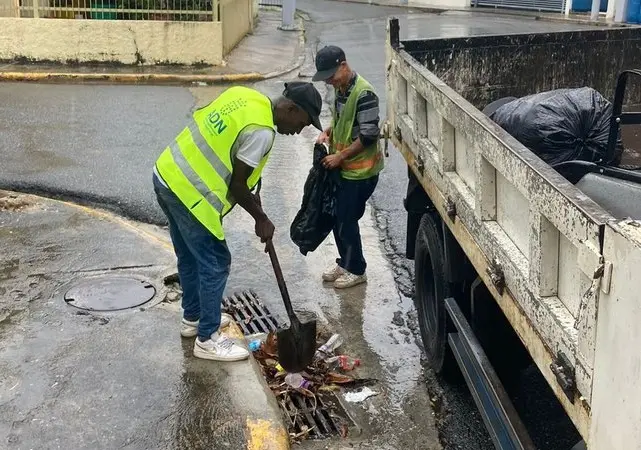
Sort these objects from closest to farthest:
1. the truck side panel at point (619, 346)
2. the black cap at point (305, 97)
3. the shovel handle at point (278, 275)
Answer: the truck side panel at point (619, 346)
the black cap at point (305, 97)
the shovel handle at point (278, 275)

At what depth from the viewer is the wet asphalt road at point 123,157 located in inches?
168

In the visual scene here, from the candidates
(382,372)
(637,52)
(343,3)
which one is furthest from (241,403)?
(343,3)

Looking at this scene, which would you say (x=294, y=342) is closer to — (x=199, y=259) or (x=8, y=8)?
(x=199, y=259)

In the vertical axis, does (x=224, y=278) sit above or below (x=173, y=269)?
above

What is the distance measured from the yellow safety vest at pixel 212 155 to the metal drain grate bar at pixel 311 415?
3.17 ft

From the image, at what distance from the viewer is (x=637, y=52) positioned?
5.82 meters

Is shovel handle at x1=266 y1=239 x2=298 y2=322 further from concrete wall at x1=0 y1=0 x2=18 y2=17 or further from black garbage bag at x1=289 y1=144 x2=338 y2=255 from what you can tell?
concrete wall at x1=0 y1=0 x2=18 y2=17

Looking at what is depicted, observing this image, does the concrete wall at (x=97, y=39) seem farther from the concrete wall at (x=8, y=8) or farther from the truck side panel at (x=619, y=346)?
the truck side panel at (x=619, y=346)

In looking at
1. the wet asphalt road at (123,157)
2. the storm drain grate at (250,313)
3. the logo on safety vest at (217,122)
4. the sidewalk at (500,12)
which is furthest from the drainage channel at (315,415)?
the sidewalk at (500,12)

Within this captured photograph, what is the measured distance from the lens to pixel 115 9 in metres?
13.6

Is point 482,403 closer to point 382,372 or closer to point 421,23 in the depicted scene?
point 382,372

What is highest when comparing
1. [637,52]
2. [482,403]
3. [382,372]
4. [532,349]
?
[637,52]

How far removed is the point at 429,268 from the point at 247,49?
12310 millimetres

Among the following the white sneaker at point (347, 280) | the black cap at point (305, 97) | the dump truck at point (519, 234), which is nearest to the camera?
the dump truck at point (519, 234)
